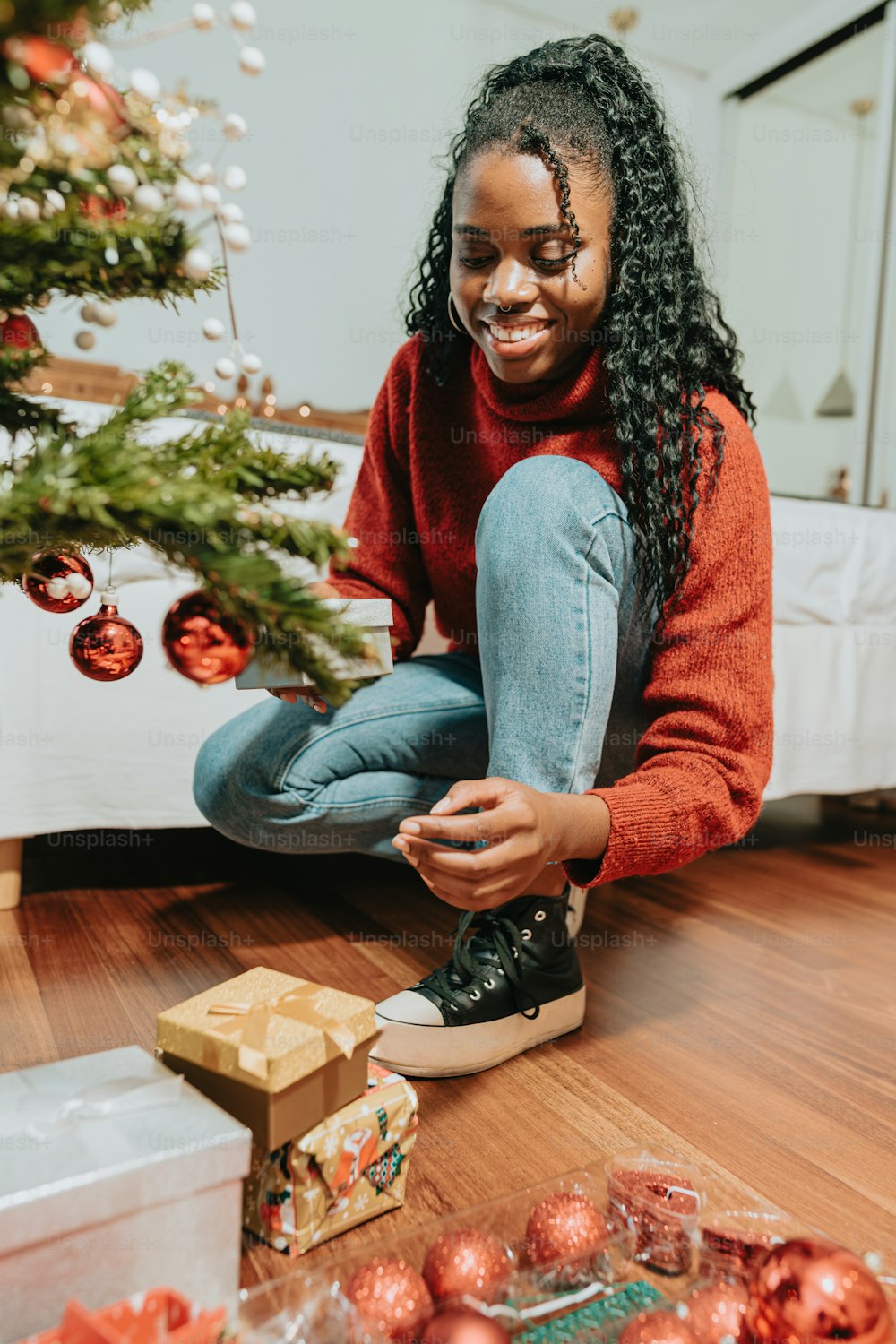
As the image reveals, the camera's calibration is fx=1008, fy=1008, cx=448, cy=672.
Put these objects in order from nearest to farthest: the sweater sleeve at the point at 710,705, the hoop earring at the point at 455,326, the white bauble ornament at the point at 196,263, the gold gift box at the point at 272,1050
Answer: the white bauble ornament at the point at 196,263 → the gold gift box at the point at 272,1050 → the sweater sleeve at the point at 710,705 → the hoop earring at the point at 455,326

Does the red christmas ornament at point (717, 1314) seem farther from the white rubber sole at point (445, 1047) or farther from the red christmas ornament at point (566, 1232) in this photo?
the white rubber sole at point (445, 1047)

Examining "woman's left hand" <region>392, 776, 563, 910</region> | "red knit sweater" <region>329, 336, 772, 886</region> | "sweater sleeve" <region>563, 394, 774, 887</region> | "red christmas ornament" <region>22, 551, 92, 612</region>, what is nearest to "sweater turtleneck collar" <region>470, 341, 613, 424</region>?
"red knit sweater" <region>329, 336, 772, 886</region>

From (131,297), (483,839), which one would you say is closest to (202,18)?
(131,297)

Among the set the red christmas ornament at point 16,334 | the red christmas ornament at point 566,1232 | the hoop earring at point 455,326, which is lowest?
the red christmas ornament at point 566,1232

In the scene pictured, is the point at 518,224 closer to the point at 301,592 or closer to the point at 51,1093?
the point at 301,592

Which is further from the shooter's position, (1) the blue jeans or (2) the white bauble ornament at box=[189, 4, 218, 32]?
(1) the blue jeans

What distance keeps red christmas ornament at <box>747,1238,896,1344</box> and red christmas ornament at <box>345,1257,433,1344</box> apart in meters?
0.16

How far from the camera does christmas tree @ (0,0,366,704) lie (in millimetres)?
405

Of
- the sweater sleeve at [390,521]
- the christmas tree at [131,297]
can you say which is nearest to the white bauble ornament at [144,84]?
the christmas tree at [131,297]

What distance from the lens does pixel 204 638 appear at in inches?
18.5

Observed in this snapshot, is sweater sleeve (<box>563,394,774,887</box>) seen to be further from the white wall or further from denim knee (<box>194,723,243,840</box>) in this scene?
the white wall

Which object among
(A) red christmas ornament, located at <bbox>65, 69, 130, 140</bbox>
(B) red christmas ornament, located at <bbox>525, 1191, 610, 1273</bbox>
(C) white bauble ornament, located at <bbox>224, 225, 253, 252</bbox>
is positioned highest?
(A) red christmas ornament, located at <bbox>65, 69, 130, 140</bbox>

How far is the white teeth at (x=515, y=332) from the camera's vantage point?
35.3 inches

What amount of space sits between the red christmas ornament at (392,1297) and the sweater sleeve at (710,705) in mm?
335
